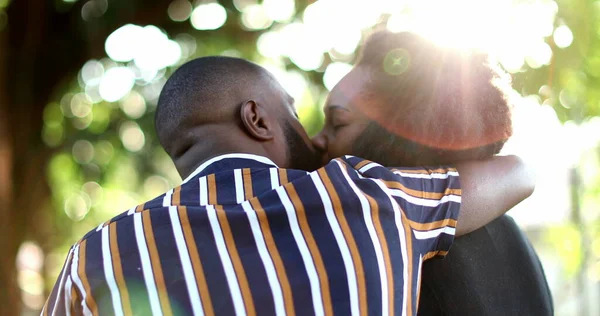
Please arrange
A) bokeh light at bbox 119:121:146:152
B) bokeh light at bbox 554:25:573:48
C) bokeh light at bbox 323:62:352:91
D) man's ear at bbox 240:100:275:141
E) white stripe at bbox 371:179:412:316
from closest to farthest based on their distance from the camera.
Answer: white stripe at bbox 371:179:412:316
man's ear at bbox 240:100:275:141
bokeh light at bbox 554:25:573:48
bokeh light at bbox 323:62:352:91
bokeh light at bbox 119:121:146:152

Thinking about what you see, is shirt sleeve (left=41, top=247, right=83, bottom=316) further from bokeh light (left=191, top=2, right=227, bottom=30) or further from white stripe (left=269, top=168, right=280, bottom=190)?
bokeh light (left=191, top=2, right=227, bottom=30)

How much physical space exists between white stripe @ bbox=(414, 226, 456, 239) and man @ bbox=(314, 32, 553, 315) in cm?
19

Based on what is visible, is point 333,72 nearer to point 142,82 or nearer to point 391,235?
point 142,82

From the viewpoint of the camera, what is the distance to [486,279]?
231cm

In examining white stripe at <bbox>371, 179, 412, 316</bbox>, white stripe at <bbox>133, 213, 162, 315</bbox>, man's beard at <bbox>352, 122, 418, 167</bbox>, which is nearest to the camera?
white stripe at <bbox>133, 213, 162, 315</bbox>

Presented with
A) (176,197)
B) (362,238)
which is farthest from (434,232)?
(176,197)

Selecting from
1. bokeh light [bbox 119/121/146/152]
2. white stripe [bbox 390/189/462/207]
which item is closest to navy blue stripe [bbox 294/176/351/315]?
white stripe [bbox 390/189/462/207]

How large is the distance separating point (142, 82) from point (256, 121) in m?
6.59

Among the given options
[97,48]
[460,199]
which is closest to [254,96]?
[460,199]

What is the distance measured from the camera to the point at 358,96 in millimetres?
2578

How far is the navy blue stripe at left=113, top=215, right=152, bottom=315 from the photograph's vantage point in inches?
72.6

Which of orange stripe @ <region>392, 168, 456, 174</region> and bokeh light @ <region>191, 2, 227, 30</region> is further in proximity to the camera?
bokeh light @ <region>191, 2, 227, 30</region>

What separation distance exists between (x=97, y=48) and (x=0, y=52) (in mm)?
925

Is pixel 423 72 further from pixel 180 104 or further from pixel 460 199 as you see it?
pixel 180 104
